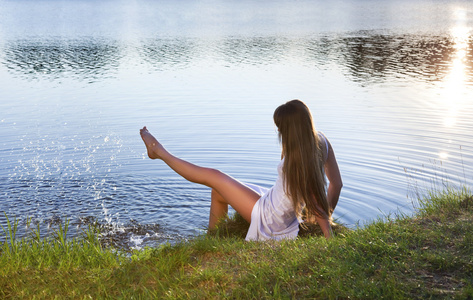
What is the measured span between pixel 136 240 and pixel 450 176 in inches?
204

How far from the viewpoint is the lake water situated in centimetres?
779

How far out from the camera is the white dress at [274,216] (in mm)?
5191

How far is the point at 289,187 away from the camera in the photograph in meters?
5.02

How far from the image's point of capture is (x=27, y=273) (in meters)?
4.52

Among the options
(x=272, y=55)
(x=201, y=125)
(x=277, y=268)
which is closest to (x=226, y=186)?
(x=277, y=268)

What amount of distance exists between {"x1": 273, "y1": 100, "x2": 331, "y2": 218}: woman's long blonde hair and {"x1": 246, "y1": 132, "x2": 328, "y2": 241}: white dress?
0.50 ft

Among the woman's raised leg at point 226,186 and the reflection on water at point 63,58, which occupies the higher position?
the woman's raised leg at point 226,186

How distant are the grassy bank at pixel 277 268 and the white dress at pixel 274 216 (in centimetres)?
36

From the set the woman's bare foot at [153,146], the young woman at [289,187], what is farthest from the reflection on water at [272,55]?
the young woman at [289,187]

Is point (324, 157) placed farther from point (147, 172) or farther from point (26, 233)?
point (147, 172)

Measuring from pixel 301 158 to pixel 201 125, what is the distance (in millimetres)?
8145

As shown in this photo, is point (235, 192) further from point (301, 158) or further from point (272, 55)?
point (272, 55)

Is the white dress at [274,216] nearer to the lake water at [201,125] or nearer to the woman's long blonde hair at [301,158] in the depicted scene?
the woman's long blonde hair at [301,158]

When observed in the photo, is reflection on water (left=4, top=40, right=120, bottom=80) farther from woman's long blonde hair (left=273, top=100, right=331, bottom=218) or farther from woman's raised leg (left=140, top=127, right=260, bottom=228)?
woman's long blonde hair (left=273, top=100, right=331, bottom=218)
